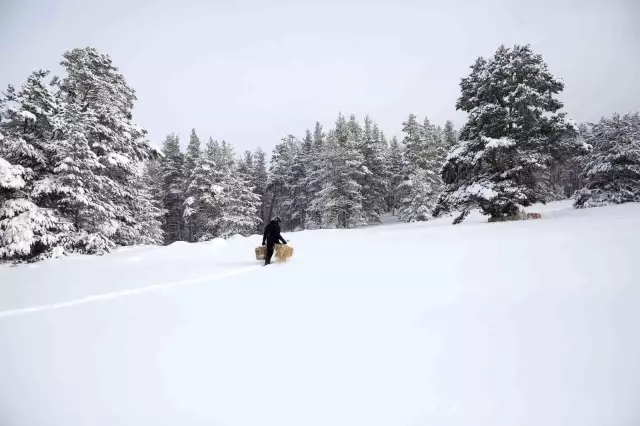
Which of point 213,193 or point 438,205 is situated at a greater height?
point 213,193

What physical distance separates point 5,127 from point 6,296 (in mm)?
11381

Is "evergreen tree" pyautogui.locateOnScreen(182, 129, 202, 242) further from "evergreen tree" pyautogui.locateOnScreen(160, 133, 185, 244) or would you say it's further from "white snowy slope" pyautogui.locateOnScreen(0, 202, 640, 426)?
"white snowy slope" pyautogui.locateOnScreen(0, 202, 640, 426)

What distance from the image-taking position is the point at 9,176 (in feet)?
40.0

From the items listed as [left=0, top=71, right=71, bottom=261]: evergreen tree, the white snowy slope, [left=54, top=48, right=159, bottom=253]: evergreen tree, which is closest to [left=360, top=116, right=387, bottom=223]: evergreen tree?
[left=54, top=48, right=159, bottom=253]: evergreen tree

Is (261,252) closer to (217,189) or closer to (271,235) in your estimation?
(271,235)

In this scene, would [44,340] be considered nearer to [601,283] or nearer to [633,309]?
[633,309]

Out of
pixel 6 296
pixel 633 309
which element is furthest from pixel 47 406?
pixel 633 309

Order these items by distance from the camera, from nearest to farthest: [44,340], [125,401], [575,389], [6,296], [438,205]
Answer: [575,389] → [125,401] → [44,340] → [6,296] → [438,205]

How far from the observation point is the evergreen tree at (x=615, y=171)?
20.2m

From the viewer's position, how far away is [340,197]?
3553 centimetres

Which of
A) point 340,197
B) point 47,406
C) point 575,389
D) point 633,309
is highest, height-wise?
A: point 340,197

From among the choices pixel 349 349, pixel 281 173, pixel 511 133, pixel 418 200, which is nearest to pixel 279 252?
pixel 349 349

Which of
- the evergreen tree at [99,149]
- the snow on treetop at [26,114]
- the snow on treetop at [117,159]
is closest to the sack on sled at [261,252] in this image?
the evergreen tree at [99,149]

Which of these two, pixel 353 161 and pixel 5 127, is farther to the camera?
pixel 353 161
